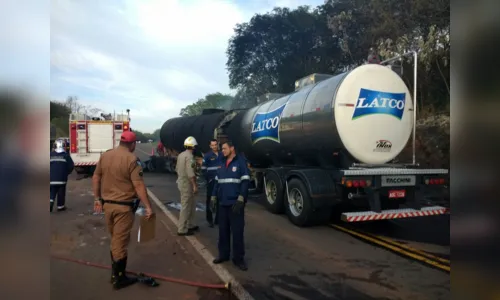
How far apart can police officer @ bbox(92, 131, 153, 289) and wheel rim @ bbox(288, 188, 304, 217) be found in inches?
151

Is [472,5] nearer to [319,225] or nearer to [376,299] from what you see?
[376,299]

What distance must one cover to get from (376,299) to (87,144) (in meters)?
15.5

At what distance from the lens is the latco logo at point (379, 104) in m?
6.54

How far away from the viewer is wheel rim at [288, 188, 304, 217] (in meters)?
7.37

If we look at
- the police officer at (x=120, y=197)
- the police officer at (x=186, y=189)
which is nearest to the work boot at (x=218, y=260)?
the police officer at (x=120, y=197)

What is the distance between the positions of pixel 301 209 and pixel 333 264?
7.41ft

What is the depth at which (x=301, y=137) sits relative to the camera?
7.55m

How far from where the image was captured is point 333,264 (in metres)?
5.00

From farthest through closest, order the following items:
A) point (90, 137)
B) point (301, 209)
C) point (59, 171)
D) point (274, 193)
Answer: point (90, 137), point (59, 171), point (274, 193), point (301, 209)

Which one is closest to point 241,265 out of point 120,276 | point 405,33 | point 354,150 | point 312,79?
point 120,276

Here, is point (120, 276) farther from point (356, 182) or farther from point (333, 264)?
point (356, 182)

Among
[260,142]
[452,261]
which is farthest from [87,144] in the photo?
[452,261]

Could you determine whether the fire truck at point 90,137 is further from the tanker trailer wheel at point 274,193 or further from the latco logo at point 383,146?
the latco logo at point 383,146

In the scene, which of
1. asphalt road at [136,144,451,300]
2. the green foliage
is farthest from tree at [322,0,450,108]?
asphalt road at [136,144,451,300]
